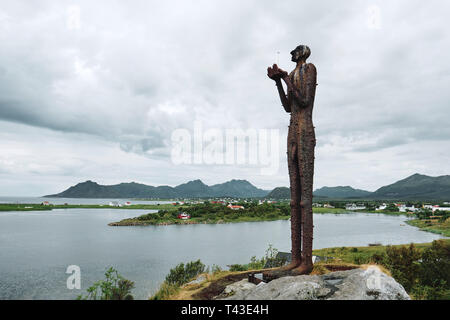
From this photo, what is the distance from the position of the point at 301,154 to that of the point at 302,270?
2945 millimetres

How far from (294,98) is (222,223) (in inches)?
2624

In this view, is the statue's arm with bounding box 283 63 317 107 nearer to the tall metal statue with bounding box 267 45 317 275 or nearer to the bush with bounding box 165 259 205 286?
the tall metal statue with bounding box 267 45 317 275

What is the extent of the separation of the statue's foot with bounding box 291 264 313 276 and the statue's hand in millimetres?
5049

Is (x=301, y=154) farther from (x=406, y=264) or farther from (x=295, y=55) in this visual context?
(x=406, y=264)

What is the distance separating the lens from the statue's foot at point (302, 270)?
7.20m

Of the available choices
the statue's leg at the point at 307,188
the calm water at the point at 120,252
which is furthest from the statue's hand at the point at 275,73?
the calm water at the point at 120,252

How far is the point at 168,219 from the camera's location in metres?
73.9

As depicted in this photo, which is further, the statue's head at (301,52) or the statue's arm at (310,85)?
the statue's head at (301,52)

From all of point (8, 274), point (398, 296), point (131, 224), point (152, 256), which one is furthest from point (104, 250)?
point (398, 296)

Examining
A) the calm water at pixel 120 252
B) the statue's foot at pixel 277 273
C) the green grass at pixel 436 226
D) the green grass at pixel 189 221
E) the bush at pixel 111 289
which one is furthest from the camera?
the green grass at pixel 189 221

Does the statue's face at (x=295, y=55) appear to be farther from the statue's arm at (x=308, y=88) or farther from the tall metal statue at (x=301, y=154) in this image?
the statue's arm at (x=308, y=88)

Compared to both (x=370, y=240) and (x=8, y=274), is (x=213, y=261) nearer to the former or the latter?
(x=8, y=274)

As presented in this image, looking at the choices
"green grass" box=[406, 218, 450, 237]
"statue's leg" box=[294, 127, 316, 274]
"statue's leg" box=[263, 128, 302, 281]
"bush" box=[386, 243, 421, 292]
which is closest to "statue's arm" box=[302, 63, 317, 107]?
"statue's leg" box=[294, 127, 316, 274]

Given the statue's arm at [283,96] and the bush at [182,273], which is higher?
the statue's arm at [283,96]
